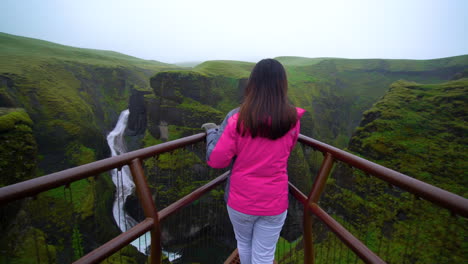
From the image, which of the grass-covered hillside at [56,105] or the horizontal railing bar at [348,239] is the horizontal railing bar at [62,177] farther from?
the grass-covered hillside at [56,105]

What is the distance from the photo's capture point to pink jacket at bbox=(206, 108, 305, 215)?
1.93 m

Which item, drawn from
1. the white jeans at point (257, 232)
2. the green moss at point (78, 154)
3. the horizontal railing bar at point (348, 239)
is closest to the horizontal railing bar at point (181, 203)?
the white jeans at point (257, 232)

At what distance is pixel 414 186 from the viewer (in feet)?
4.73

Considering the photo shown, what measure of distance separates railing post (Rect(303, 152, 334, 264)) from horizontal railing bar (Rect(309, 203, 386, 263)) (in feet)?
0.23

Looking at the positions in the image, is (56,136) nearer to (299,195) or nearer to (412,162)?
(299,195)

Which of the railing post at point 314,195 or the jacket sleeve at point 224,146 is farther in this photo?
Result: the railing post at point 314,195

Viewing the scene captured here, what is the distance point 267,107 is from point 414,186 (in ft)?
3.54

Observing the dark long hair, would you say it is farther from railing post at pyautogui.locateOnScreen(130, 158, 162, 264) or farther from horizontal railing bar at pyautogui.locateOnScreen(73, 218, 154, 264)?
horizontal railing bar at pyautogui.locateOnScreen(73, 218, 154, 264)

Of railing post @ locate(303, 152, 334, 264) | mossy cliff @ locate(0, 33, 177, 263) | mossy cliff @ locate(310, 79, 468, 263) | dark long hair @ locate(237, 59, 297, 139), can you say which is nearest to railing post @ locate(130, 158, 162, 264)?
mossy cliff @ locate(0, 33, 177, 263)

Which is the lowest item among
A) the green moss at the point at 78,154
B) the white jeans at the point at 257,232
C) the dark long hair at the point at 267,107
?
the green moss at the point at 78,154

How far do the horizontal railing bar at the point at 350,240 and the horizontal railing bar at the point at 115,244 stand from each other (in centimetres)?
153

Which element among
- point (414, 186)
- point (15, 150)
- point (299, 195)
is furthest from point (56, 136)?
point (414, 186)

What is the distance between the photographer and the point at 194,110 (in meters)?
27.9

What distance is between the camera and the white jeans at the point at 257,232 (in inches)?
84.3
